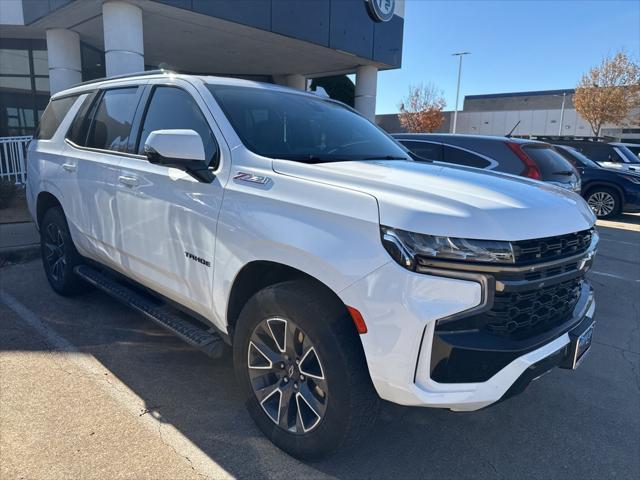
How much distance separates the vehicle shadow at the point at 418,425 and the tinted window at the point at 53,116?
2.09 meters

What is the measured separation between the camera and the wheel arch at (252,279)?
2.57 meters

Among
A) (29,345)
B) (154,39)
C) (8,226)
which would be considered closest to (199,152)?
(29,345)

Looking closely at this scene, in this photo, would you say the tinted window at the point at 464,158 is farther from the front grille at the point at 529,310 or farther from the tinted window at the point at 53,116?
the tinted window at the point at 53,116

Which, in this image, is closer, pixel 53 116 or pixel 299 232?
pixel 299 232

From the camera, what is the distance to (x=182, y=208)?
2.97m

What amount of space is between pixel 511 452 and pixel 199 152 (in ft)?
7.97

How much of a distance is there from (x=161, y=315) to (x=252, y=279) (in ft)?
3.23

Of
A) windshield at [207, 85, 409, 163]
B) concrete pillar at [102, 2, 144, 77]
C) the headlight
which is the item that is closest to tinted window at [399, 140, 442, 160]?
windshield at [207, 85, 409, 163]

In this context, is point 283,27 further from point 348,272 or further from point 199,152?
point 348,272

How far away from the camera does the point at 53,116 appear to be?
500cm

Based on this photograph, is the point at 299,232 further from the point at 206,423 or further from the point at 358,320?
the point at 206,423

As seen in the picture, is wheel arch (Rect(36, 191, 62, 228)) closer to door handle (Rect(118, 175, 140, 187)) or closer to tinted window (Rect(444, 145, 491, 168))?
door handle (Rect(118, 175, 140, 187))

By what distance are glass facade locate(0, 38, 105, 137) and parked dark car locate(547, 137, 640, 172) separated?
1494 centimetres

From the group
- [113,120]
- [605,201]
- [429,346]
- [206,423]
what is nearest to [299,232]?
[429,346]
